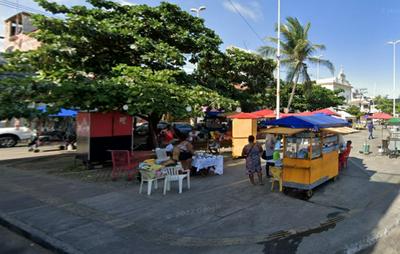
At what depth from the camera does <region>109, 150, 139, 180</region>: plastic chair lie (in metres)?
10.2

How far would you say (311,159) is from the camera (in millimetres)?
8148

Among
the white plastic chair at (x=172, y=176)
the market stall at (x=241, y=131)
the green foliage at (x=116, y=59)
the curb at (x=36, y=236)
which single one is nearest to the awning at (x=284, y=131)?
the white plastic chair at (x=172, y=176)

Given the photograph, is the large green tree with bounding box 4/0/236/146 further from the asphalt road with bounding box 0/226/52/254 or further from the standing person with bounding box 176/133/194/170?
the asphalt road with bounding box 0/226/52/254

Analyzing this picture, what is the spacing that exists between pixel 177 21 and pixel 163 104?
18.6 feet

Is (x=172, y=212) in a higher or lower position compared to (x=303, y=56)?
lower

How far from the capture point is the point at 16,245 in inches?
214

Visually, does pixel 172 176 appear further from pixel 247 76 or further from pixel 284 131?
pixel 247 76

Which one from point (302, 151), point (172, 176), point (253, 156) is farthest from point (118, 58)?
point (302, 151)

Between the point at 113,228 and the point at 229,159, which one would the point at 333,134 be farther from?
the point at 113,228

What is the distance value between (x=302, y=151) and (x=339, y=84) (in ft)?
290

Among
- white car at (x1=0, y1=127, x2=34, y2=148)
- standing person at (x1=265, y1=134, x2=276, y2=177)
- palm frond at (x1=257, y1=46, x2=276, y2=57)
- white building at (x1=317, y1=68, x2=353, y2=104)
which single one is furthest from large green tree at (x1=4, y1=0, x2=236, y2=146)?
white building at (x1=317, y1=68, x2=353, y2=104)

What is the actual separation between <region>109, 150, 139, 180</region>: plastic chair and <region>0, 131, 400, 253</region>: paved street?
0.38 meters

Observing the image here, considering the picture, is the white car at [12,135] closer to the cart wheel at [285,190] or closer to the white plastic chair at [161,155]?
the white plastic chair at [161,155]

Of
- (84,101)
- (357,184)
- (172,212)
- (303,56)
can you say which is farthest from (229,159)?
(303,56)
